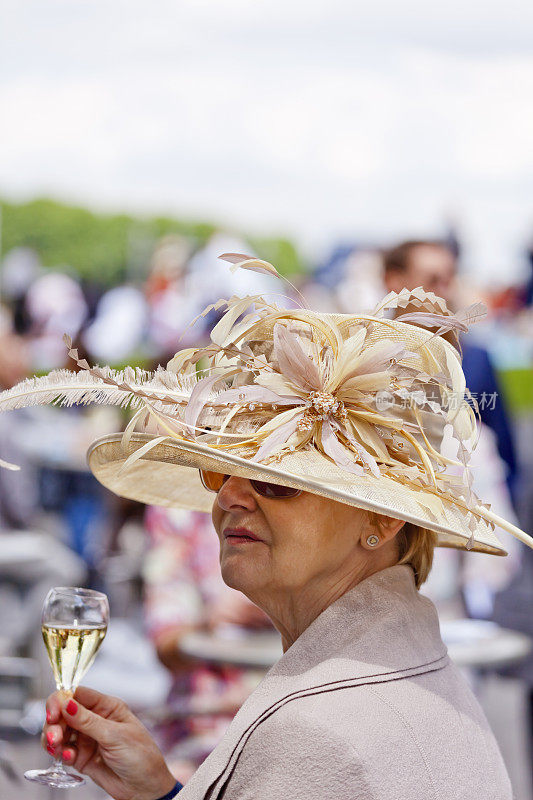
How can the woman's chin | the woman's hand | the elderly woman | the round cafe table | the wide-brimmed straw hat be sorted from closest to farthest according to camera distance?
the elderly woman < the wide-brimmed straw hat < the woman's chin < the woman's hand < the round cafe table

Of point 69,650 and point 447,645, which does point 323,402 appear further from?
point 447,645

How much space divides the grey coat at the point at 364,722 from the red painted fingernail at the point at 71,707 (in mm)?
368

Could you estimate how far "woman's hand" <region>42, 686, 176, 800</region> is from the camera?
198cm

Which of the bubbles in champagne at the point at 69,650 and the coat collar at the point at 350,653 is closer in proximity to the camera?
the coat collar at the point at 350,653

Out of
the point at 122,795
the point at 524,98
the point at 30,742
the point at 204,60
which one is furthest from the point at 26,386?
the point at 204,60

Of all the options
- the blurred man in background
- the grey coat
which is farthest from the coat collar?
the blurred man in background

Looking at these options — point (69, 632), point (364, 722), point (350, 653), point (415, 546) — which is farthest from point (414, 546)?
point (69, 632)

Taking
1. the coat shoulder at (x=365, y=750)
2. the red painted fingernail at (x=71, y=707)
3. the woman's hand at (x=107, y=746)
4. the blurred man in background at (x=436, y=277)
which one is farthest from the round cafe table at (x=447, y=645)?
the coat shoulder at (x=365, y=750)

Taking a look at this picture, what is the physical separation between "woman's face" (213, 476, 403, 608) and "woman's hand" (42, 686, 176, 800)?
39cm

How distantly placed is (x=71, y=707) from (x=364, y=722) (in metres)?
0.64

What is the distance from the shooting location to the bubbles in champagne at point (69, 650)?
6.79 feet

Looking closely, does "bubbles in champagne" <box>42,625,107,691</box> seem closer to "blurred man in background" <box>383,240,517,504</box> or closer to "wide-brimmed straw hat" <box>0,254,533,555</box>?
"wide-brimmed straw hat" <box>0,254,533,555</box>

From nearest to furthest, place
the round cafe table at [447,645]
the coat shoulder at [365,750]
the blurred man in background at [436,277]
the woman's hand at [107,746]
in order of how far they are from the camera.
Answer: the coat shoulder at [365,750], the woman's hand at [107,746], the round cafe table at [447,645], the blurred man in background at [436,277]

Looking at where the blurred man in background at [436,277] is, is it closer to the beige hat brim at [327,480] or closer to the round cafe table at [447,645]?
the round cafe table at [447,645]
